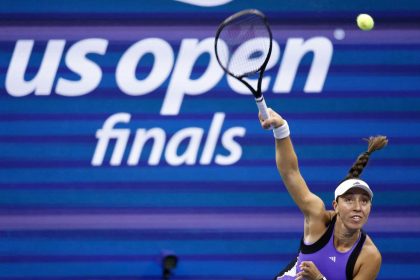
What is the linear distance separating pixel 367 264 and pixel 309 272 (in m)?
0.39

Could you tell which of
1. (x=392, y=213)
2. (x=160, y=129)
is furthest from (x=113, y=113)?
(x=392, y=213)

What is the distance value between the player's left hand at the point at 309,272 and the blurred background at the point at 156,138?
187 cm

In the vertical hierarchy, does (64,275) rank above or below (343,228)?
above

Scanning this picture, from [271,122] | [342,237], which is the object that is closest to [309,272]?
[342,237]

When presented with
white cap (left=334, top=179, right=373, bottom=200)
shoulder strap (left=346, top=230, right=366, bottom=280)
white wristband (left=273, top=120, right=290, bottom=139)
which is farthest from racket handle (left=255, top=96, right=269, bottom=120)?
shoulder strap (left=346, top=230, right=366, bottom=280)

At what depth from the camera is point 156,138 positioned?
828 cm

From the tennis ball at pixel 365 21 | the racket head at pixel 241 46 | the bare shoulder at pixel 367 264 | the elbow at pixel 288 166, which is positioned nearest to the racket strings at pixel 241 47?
the racket head at pixel 241 46

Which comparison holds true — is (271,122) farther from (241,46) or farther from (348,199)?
(241,46)

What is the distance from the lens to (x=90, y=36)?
8.27m

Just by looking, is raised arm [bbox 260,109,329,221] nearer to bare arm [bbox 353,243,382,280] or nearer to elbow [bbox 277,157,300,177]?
elbow [bbox 277,157,300,177]

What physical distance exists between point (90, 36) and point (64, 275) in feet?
5.86

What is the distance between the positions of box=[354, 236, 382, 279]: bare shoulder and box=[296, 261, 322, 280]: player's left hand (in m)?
0.29

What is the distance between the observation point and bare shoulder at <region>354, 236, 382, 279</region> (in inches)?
258

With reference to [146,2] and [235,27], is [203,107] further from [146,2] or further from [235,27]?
[235,27]
